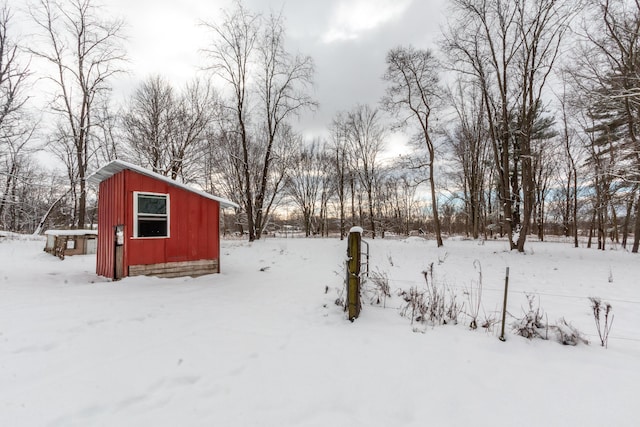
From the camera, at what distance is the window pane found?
664 cm

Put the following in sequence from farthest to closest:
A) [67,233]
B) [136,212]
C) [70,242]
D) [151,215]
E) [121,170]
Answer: [70,242], [67,233], [151,215], [121,170], [136,212]

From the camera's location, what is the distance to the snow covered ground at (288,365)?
2.12m

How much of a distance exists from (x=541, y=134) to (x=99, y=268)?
3008cm

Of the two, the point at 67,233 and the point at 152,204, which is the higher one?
the point at 152,204

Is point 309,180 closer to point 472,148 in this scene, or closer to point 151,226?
point 472,148

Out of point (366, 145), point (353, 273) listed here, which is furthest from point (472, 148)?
point (353, 273)

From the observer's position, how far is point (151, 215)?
6.77m

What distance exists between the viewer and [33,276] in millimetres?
6738

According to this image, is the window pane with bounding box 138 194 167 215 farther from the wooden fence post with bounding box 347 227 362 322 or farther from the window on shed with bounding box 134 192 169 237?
the wooden fence post with bounding box 347 227 362 322

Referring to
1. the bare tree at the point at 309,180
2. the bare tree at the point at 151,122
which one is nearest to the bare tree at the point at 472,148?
the bare tree at the point at 309,180

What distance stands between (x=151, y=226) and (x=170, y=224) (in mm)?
426

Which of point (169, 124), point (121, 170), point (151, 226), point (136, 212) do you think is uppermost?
point (169, 124)

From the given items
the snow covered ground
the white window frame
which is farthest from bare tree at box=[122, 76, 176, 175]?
the snow covered ground

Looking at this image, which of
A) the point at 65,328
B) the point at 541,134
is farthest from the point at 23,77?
the point at 541,134
